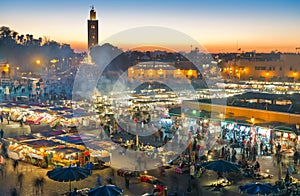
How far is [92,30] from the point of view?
75.6 m

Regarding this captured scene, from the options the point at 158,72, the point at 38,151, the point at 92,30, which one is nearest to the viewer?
the point at 38,151

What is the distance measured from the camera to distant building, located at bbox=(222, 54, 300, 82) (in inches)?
1786

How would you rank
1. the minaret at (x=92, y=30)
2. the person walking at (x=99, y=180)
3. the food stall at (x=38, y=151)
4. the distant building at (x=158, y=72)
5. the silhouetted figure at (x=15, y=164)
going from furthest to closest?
the minaret at (x=92, y=30) → the distant building at (x=158, y=72) → the food stall at (x=38, y=151) → the silhouetted figure at (x=15, y=164) → the person walking at (x=99, y=180)

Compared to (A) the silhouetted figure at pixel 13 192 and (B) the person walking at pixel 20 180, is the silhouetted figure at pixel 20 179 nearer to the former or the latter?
(B) the person walking at pixel 20 180

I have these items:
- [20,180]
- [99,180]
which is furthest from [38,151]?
[99,180]

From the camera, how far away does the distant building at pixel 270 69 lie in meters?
45.4

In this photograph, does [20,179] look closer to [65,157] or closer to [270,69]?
[65,157]

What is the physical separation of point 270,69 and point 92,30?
1557 inches

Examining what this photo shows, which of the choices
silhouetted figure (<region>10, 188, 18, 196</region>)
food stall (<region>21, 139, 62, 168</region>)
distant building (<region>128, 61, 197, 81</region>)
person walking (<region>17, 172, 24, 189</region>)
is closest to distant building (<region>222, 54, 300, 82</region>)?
distant building (<region>128, 61, 197, 81</region>)

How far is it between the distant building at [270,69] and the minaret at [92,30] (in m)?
32.1

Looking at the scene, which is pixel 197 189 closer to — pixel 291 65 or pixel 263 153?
pixel 263 153

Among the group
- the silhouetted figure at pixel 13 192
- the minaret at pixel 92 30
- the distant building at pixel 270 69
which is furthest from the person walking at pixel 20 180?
the minaret at pixel 92 30

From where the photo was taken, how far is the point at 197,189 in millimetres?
10836

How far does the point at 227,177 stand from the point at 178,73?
1846 inches
